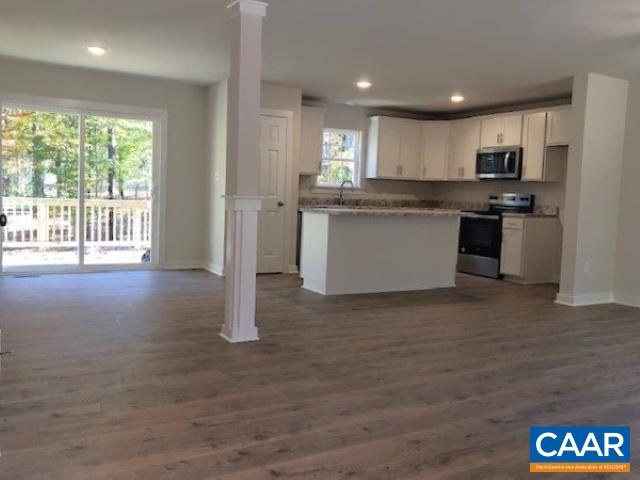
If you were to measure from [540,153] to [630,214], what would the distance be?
1.47 metres

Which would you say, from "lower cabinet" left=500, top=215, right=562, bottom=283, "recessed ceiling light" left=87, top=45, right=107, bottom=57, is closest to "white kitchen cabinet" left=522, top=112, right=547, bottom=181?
"lower cabinet" left=500, top=215, right=562, bottom=283

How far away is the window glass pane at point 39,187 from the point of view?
638 cm

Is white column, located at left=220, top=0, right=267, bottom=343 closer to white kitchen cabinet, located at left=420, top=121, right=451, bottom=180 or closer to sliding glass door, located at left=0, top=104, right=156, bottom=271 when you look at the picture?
sliding glass door, located at left=0, top=104, right=156, bottom=271

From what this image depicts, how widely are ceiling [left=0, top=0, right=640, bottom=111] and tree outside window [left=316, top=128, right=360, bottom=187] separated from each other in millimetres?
1484

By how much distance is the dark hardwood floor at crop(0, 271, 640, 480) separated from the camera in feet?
7.32

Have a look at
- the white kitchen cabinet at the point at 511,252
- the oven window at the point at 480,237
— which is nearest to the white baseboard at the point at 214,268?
the oven window at the point at 480,237

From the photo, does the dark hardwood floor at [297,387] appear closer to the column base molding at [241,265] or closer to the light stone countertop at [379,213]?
the column base molding at [241,265]

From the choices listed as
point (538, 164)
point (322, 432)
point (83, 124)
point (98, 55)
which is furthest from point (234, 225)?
point (538, 164)

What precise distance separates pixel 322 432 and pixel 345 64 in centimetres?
419

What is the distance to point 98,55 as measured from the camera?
570 centimetres

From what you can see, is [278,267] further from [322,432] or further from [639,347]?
[322,432]

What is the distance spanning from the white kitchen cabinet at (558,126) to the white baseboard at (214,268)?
4378 millimetres

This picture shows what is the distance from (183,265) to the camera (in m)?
7.40

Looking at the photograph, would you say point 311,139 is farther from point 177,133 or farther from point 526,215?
point 526,215
